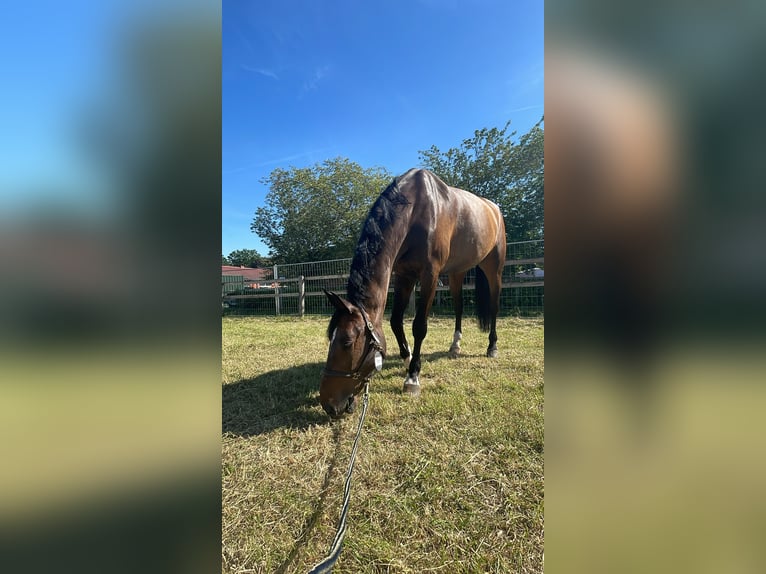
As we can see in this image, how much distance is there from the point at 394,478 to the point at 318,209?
1656 cm

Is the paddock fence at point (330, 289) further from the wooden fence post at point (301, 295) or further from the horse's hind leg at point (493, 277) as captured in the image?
the horse's hind leg at point (493, 277)

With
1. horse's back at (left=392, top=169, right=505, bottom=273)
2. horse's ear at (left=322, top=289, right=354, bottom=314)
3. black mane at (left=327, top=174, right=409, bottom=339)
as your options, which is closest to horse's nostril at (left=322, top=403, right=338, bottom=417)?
black mane at (left=327, top=174, right=409, bottom=339)

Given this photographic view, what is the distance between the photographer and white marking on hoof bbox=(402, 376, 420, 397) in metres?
2.62

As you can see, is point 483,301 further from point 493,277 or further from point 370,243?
point 370,243

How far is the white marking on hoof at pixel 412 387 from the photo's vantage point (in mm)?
2617

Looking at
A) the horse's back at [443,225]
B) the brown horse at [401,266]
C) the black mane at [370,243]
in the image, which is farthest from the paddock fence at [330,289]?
the black mane at [370,243]

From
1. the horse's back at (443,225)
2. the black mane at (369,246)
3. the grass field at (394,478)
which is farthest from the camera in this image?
the horse's back at (443,225)

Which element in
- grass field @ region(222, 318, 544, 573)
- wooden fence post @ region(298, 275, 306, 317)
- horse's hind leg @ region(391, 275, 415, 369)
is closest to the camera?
grass field @ region(222, 318, 544, 573)

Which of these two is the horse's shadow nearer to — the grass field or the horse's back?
the grass field

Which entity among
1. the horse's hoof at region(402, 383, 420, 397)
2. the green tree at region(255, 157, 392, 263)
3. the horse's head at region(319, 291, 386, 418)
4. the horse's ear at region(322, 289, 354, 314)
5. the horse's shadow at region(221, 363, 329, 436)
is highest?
the green tree at region(255, 157, 392, 263)
